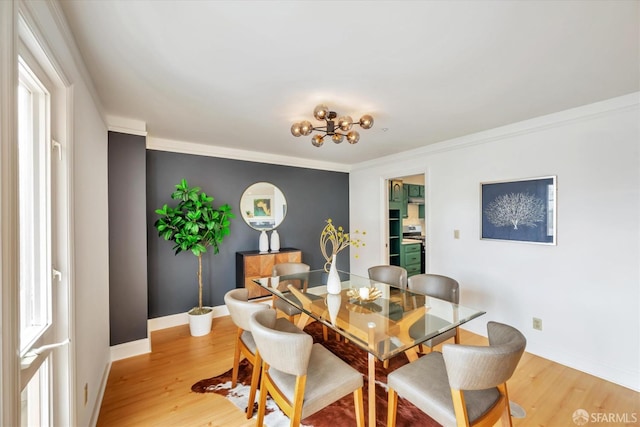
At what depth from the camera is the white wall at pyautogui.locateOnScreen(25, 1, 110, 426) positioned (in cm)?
130

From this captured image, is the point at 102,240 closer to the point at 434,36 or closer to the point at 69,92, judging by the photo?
the point at 69,92

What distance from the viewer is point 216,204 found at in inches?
148

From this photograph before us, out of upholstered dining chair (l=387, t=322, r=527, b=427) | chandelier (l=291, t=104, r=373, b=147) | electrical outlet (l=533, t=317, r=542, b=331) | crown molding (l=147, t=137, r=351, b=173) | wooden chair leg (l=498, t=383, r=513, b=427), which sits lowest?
electrical outlet (l=533, t=317, r=542, b=331)

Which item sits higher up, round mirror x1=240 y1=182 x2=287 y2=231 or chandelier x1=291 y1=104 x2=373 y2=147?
chandelier x1=291 y1=104 x2=373 y2=147

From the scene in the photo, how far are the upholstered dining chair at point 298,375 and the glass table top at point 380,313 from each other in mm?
226

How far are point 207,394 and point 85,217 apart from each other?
1.60 m

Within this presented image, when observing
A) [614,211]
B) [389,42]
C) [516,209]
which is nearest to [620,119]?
[614,211]

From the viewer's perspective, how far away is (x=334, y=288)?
243 centimetres

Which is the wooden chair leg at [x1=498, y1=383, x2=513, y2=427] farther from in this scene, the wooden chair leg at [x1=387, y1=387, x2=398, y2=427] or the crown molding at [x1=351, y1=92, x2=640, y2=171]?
the crown molding at [x1=351, y1=92, x2=640, y2=171]

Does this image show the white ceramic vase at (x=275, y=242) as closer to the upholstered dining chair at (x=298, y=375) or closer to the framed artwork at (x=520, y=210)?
the upholstered dining chair at (x=298, y=375)

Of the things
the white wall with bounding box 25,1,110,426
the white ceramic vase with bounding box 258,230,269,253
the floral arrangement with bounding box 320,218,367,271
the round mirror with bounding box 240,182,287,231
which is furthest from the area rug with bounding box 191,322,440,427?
the round mirror with bounding box 240,182,287,231

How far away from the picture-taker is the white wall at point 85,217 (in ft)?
4.25

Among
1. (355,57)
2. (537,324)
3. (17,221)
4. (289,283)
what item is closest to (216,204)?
(289,283)

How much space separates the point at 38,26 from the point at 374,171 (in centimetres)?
419
